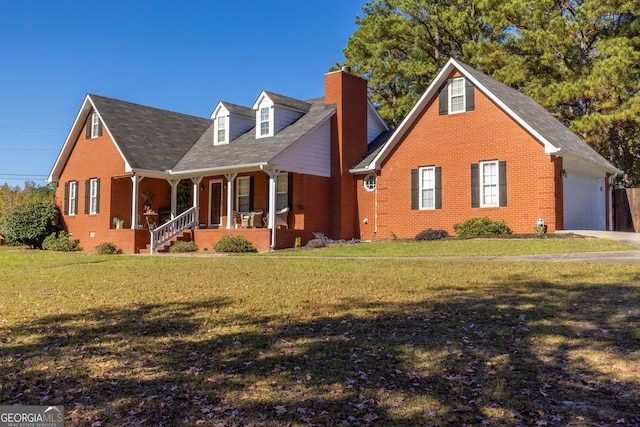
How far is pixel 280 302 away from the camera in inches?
334

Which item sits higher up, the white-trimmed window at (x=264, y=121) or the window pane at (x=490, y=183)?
the white-trimmed window at (x=264, y=121)

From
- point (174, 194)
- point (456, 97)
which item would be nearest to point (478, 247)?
point (456, 97)

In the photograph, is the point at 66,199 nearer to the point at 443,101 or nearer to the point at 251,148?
the point at 251,148

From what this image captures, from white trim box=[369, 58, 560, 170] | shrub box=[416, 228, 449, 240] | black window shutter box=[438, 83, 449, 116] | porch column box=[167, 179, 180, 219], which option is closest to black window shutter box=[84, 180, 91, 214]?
porch column box=[167, 179, 180, 219]

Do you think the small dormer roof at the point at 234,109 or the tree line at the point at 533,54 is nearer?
the small dormer roof at the point at 234,109

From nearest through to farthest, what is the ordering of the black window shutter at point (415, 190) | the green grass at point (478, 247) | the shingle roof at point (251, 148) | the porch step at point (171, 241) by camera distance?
the green grass at point (478, 247) < the black window shutter at point (415, 190) < the shingle roof at point (251, 148) < the porch step at point (171, 241)

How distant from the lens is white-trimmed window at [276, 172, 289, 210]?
2359cm

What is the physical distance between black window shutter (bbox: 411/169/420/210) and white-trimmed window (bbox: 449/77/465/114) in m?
2.64

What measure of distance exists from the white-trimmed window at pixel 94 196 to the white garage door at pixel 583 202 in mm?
20027

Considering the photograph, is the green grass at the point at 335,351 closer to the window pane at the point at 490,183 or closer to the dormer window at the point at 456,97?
the window pane at the point at 490,183

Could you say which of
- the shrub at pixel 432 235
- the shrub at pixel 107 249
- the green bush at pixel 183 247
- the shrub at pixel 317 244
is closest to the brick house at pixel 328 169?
the shrub at pixel 107 249

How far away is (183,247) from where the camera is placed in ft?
73.3

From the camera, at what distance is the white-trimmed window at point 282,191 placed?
2359cm

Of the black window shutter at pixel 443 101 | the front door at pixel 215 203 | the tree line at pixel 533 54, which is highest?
the tree line at pixel 533 54
